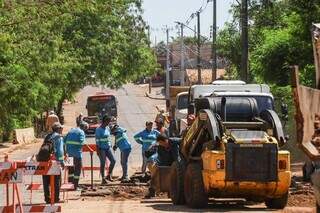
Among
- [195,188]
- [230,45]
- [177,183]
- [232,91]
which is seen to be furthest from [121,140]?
[230,45]


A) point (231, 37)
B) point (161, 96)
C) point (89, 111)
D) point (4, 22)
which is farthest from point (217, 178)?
point (161, 96)

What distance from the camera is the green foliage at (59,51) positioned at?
31.1 m

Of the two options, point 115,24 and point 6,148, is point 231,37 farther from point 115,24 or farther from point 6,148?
point 6,148

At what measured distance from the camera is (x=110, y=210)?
55.7 ft

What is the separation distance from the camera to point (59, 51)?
54.6 meters

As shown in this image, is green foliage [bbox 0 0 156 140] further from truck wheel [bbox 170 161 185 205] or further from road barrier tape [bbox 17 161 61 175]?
road barrier tape [bbox 17 161 61 175]

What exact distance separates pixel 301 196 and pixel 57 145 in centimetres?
532

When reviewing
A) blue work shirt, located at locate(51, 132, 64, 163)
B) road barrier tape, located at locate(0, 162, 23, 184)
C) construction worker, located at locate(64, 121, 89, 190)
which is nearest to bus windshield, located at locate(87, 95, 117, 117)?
construction worker, located at locate(64, 121, 89, 190)

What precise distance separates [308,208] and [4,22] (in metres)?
17.4

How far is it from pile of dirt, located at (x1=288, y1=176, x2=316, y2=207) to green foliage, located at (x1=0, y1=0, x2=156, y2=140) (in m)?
10.8

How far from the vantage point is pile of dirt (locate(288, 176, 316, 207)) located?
18125 millimetres

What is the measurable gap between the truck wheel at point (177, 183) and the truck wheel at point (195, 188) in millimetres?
556

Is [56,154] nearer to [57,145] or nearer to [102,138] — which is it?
[57,145]

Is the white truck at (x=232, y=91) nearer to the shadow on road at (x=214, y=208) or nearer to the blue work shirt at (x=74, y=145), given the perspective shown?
the shadow on road at (x=214, y=208)
